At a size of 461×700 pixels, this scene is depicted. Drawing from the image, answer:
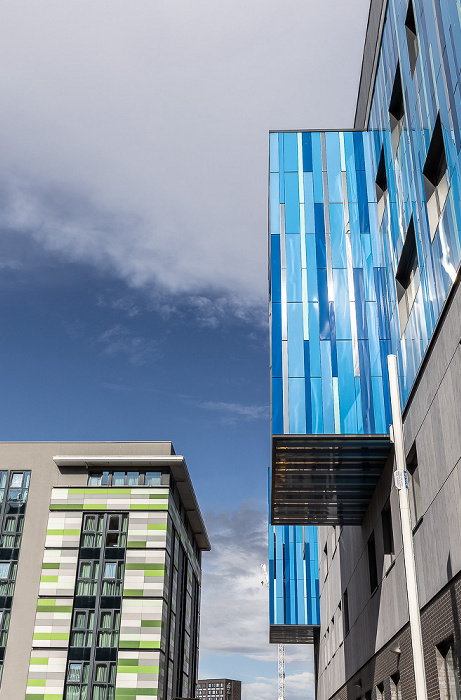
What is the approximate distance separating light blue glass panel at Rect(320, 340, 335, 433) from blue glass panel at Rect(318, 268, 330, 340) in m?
0.40

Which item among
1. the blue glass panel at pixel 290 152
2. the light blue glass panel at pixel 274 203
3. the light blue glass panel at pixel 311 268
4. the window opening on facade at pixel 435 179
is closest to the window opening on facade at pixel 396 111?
the light blue glass panel at pixel 311 268

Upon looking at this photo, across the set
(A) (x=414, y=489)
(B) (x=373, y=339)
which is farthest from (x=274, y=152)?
(A) (x=414, y=489)

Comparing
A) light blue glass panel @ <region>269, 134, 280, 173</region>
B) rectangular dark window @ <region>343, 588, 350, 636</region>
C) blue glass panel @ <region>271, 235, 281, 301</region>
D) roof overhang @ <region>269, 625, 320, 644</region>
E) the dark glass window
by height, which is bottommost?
rectangular dark window @ <region>343, 588, 350, 636</region>

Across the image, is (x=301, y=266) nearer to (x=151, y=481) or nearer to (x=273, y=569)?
(x=151, y=481)

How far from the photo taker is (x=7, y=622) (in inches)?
1988

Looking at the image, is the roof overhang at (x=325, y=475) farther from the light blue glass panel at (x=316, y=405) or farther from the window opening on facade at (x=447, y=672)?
the window opening on facade at (x=447, y=672)

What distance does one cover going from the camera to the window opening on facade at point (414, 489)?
60.7 feet

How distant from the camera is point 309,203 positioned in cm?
2594

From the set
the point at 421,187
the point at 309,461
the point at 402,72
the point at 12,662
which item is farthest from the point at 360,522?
the point at 12,662

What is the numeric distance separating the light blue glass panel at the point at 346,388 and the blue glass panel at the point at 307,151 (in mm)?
7520

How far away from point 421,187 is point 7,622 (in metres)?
45.6

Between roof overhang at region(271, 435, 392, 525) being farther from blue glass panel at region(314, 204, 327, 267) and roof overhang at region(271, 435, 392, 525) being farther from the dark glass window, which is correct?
the dark glass window

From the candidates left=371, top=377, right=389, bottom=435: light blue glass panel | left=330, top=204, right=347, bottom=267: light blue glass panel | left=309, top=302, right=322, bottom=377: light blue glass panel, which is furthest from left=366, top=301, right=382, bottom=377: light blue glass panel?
left=330, top=204, right=347, bottom=267: light blue glass panel

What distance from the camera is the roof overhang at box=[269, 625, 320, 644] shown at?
63.8 meters
